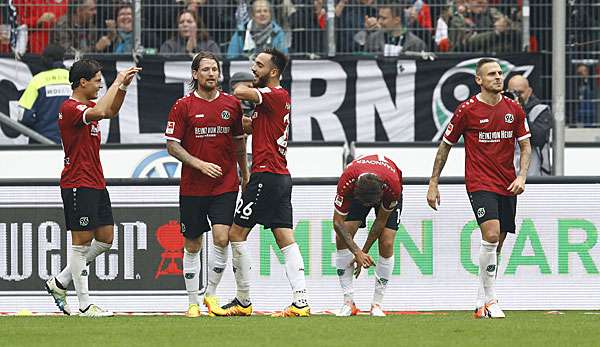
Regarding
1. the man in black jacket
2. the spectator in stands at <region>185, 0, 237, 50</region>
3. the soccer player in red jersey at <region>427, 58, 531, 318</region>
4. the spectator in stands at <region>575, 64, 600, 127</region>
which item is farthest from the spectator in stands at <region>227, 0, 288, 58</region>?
the soccer player in red jersey at <region>427, 58, 531, 318</region>

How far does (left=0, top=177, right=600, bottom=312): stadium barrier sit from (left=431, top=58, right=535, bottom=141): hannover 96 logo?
156 inches

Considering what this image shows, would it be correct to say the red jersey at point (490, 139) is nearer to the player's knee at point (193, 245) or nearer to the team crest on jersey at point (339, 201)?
the team crest on jersey at point (339, 201)

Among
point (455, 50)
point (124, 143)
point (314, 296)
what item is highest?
point (455, 50)

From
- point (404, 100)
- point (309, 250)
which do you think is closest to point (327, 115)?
point (404, 100)

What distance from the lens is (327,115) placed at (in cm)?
1941

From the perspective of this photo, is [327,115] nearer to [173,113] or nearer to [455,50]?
[455,50]

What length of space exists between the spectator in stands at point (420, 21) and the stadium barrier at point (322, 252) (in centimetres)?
434

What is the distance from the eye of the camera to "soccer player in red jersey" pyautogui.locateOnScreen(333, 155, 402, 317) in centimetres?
1268

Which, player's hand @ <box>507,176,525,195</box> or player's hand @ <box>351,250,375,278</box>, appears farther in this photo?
player's hand @ <box>351,250,375,278</box>

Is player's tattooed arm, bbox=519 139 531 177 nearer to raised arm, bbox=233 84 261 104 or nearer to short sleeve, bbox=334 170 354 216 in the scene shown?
short sleeve, bbox=334 170 354 216

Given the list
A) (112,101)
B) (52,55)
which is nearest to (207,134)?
(112,101)

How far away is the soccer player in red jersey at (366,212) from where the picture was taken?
12.7 meters

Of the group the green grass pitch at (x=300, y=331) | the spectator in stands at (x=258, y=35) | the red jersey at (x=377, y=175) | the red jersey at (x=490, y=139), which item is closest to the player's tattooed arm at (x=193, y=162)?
the red jersey at (x=377, y=175)

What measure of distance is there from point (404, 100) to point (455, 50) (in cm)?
97
